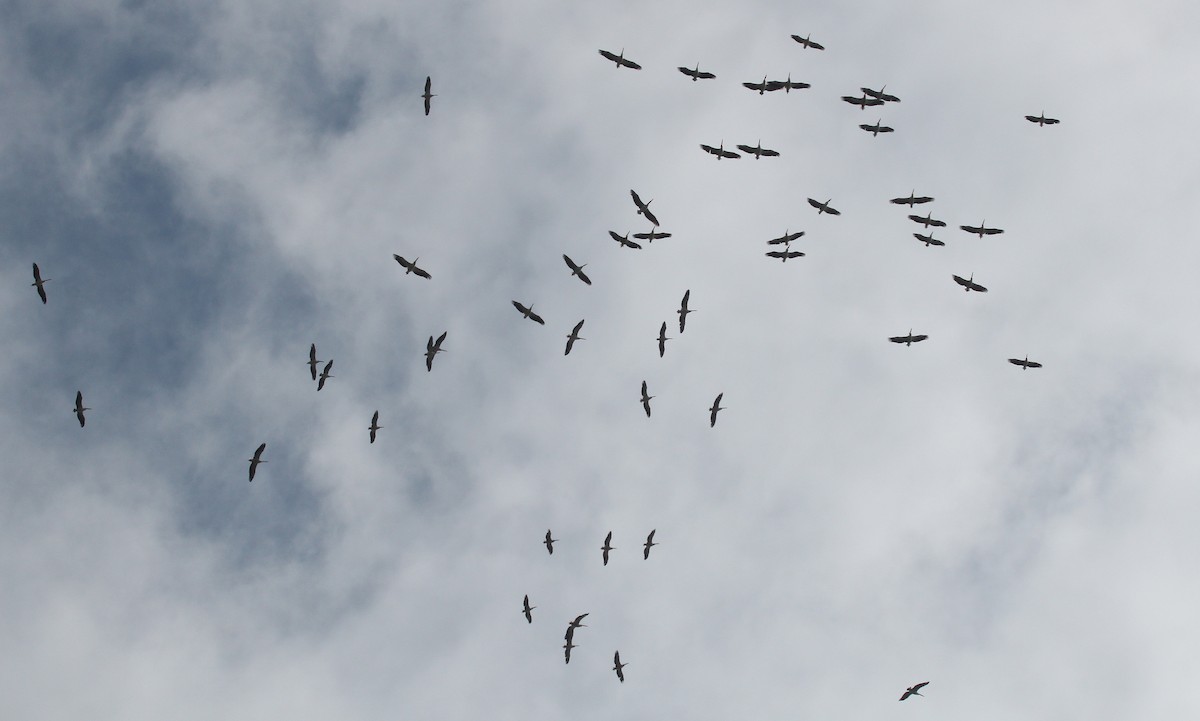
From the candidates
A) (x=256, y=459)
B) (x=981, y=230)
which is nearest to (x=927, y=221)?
(x=981, y=230)

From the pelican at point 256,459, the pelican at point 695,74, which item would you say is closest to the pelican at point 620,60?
the pelican at point 695,74

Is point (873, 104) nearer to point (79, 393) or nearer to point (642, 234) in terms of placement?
point (642, 234)

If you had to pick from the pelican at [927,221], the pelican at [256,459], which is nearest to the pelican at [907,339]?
the pelican at [927,221]

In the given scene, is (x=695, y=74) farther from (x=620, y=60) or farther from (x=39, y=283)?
(x=39, y=283)

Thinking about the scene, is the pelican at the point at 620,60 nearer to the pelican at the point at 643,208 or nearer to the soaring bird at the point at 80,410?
the pelican at the point at 643,208

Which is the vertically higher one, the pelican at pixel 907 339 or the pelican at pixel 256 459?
the pelican at pixel 256 459

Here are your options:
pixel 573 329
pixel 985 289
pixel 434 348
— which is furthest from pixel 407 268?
pixel 985 289

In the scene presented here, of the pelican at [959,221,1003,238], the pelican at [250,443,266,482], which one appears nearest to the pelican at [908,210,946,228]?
the pelican at [959,221,1003,238]

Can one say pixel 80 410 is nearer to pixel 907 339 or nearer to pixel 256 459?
pixel 256 459

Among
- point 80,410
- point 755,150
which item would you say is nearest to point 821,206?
point 755,150

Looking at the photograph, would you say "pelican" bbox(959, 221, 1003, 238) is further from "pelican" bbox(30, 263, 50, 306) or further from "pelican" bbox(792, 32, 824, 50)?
"pelican" bbox(30, 263, 50, 306)

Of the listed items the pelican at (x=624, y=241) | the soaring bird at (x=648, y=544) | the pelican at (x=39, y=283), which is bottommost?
the soaring bird at (x=648, y=544)

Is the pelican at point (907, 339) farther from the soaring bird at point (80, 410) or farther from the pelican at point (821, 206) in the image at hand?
the soaring bird at point (80, 410)

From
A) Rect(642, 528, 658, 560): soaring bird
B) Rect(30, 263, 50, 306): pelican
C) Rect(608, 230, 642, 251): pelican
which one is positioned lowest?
Rect(642, 528, 658, 560): soaring bird
